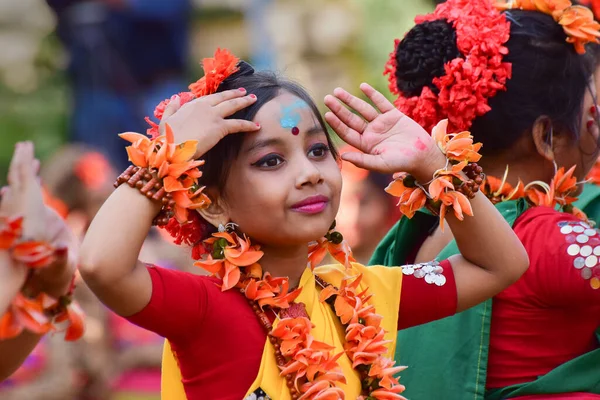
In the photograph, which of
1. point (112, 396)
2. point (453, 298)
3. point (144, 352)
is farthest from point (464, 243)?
point (144, 352)

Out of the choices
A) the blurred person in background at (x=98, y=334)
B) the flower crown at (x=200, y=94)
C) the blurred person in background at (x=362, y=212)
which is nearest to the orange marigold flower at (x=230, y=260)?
the flower crown at (x=200, y=94)

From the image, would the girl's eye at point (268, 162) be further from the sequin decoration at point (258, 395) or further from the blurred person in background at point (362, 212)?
the blurred person in background at point (362, 212)

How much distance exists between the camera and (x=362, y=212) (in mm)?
7551

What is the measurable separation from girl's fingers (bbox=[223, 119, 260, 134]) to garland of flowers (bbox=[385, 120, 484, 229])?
0.47m

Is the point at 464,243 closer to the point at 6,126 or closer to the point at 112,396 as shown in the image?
the point at 112,396

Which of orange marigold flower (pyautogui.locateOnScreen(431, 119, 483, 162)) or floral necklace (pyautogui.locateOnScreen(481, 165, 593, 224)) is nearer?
orange marigold flower (pyautogui.locateOnScreen(431, 119, 483, 162))

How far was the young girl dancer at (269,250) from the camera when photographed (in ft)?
9.12

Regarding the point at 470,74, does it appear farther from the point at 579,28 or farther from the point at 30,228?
the point at 30,228

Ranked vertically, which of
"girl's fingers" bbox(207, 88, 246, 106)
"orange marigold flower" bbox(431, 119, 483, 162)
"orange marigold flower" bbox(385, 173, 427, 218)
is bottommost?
"orange marigold flower" bbox(385, 173, 427, 218)

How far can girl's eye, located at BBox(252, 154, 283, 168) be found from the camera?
9.88 ft

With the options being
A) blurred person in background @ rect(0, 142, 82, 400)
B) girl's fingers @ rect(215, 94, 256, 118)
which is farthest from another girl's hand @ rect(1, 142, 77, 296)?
girl's fingers @ rect(215, 94, 256, 118)

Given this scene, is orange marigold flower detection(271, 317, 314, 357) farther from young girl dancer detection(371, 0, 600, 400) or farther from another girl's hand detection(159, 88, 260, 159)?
young girl dancer detection(371, 0, 600, 400)

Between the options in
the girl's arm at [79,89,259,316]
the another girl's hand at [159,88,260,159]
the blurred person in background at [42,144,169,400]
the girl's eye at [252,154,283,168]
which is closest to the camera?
the girl's arm at [79,89,259,316]

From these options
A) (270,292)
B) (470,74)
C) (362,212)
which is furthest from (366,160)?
(362,212)
